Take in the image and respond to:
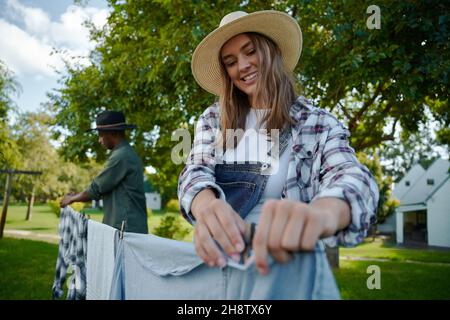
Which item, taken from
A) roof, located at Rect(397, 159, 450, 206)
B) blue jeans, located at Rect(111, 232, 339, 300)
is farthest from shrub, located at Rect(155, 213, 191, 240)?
roof, located at Rect(397, 159, 450, 206)

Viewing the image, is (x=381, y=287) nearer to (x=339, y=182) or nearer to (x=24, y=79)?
(x=339, y=182)

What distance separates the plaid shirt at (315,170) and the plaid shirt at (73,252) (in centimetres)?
159

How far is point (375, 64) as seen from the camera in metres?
4.90

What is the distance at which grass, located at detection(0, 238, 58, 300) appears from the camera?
626 cm

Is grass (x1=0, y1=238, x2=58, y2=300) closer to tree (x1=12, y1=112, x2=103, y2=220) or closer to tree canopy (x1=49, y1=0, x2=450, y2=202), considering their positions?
tree canopy (x1=49, y1=0, x2=450, y2=202)

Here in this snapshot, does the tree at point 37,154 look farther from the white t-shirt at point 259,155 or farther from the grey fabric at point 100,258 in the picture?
the white t-shirt at point 259,155

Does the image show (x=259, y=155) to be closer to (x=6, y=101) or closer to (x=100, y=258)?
(x=100, y=258)

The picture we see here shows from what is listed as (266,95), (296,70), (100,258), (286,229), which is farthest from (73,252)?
(296,70)

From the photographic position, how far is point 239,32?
1762mm

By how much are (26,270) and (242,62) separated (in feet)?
28.3

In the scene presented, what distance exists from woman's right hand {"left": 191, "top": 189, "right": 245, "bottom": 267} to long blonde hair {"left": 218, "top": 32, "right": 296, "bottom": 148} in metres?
0.66
